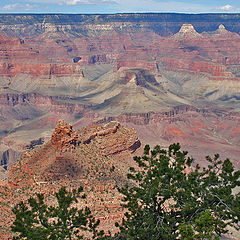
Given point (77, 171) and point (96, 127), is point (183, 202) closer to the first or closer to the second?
point (77, 171)

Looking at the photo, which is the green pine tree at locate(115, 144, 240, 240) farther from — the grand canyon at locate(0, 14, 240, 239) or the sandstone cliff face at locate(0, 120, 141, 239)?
the grand canyon at locate(0, 14, 240, 239)

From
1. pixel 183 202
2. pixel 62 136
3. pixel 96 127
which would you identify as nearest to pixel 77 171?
pixel 62 136

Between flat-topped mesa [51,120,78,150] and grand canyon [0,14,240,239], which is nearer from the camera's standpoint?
grand canyon [0,14,240,239]

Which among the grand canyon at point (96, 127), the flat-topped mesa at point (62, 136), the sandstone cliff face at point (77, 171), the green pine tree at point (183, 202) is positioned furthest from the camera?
the flat-topped mesa at point (62, 136)

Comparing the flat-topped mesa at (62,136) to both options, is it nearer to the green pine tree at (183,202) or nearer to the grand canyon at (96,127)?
the grand canyon at (96,127)

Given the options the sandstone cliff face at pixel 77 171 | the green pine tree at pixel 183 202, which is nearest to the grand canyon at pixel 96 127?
the sandstone cliff face at pixel 77 171

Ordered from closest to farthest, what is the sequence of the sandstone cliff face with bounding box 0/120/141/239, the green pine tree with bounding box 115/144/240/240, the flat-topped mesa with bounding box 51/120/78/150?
the green pine tree with bounding box 115/144/240/240 < the sandstone cliff face with bounding box 0/120/141/239 < the flat-topped mesa with bounding box 51/120/78/150

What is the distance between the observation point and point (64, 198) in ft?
78.6

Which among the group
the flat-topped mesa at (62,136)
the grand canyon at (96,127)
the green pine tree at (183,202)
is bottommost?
the grand canyon at (96,127)

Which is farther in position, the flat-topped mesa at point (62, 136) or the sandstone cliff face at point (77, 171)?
the flat-topped mesa at point (62, 136)

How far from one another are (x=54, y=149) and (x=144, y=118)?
8575 cm

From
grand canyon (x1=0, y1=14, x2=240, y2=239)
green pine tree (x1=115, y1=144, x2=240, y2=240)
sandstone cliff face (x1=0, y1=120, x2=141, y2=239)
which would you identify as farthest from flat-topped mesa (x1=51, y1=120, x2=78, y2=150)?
green pine tree (x1=115, y1=144, x2=240, y2=240)

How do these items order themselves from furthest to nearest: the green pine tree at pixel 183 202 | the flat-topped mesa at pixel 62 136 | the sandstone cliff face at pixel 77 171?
the flat-topped mesa at pixel 62 136, the sandstone cliff face at pixel 77 171, the green pine tree at pixel 183 202

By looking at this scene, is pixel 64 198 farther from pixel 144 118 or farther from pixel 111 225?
pixel 144 118
